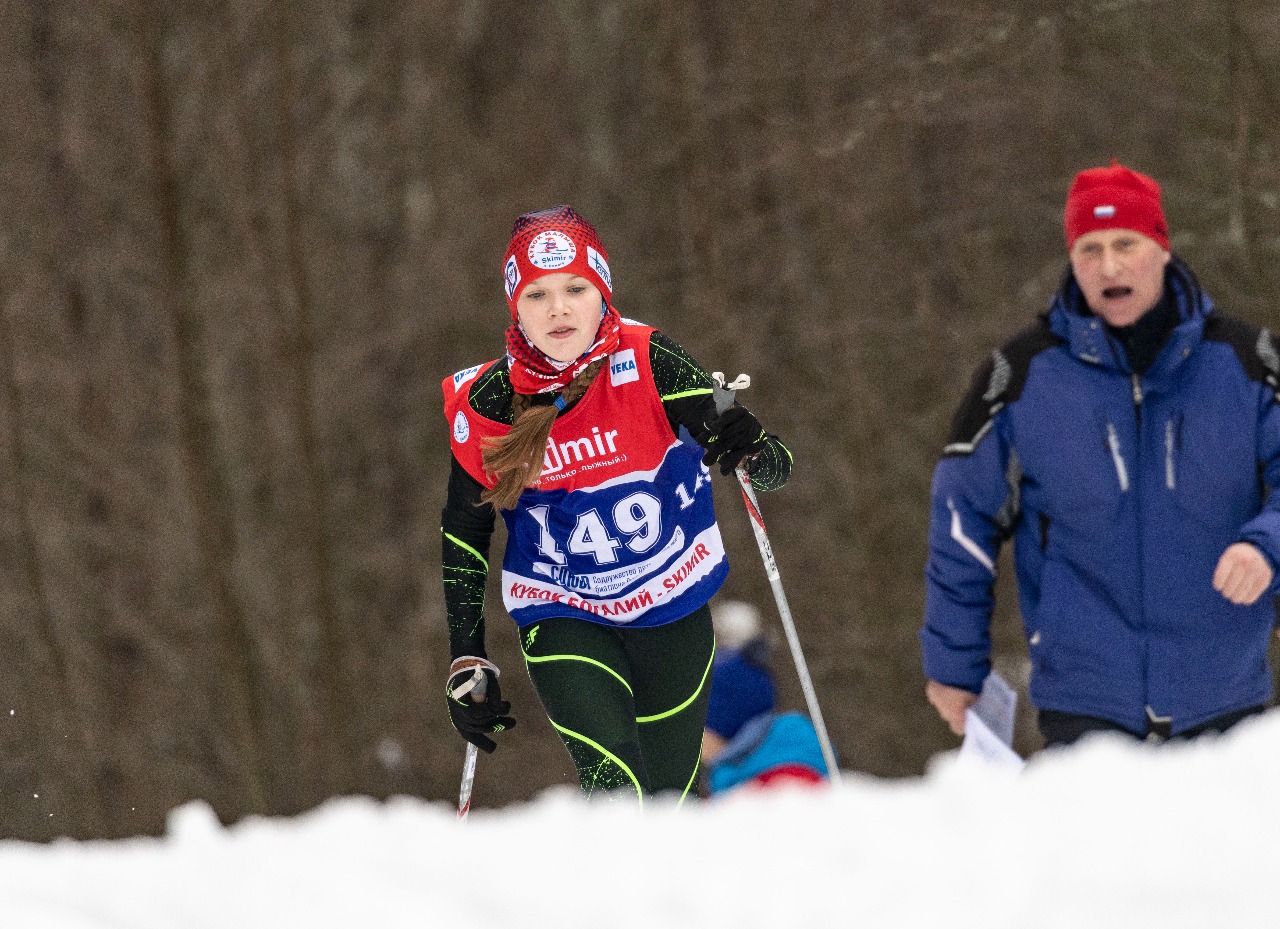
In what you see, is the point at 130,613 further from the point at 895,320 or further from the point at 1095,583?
the point at 1095,583

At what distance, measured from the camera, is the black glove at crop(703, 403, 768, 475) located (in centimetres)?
367

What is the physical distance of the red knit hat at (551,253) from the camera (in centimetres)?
376

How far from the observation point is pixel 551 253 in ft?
12.3

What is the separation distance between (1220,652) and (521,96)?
6223 mm

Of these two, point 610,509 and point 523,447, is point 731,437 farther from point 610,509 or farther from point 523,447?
point 523,447

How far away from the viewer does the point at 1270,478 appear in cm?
375

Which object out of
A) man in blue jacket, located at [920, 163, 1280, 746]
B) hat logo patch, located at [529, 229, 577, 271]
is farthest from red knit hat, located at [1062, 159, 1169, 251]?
hat logo patch, located at [529, 229, 577, 271]

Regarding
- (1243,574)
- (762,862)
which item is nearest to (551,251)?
(1243,574)

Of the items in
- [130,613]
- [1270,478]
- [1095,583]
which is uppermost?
[1270,478]

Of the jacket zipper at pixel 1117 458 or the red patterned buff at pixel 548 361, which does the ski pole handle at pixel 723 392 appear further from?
the jacket zipper at pixel 1117 458

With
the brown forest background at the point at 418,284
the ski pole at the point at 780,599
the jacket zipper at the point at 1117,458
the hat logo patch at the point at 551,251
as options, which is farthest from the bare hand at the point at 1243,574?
the brown forest background at the point at 418,284

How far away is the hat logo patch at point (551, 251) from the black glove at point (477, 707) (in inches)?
41.3

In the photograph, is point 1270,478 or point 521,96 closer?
point 1270,478

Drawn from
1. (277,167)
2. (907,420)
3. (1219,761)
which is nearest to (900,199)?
(907,420)
